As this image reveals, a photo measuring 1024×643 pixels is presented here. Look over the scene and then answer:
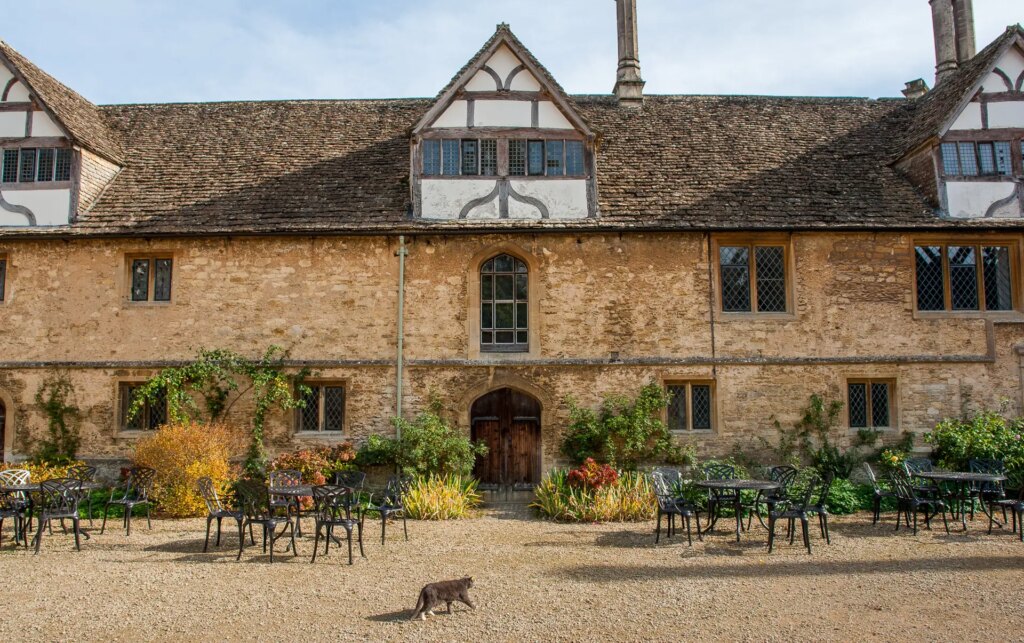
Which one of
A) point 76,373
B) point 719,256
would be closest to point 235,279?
point 76,373

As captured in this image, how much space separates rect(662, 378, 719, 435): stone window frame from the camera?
1509 cm

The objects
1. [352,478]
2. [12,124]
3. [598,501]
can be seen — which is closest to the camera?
[352,478]

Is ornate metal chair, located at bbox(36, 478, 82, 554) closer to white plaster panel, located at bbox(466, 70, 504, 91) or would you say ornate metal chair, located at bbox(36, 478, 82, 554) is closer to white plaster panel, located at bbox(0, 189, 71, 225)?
white plaster panel, located at bbox(0, 189, 71, 225)

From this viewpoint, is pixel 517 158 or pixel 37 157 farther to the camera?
pixel 37 157

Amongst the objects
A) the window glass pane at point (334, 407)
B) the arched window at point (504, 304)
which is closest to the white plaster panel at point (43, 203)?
the window glass pane at point (334, 407)

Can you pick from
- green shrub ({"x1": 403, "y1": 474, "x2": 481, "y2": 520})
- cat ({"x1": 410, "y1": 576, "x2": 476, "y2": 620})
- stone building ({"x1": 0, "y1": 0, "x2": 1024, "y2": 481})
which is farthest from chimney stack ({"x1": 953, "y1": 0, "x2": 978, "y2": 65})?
cat ({"x1": 410, "y1": 576, "x2": 476, "y2": 620})

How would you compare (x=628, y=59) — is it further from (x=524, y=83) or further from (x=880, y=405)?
(x=880, y=405)

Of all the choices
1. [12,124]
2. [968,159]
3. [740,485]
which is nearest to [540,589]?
[740,485]

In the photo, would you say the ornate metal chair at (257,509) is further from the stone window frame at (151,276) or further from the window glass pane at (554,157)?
the window glass pane at (554,157)

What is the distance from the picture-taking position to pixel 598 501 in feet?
41.8

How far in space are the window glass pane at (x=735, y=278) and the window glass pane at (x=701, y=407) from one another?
1.71m

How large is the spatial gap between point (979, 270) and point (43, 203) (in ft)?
62.3

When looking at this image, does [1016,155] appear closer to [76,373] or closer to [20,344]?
[76,373]

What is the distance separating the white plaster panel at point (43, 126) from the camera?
1570cm
